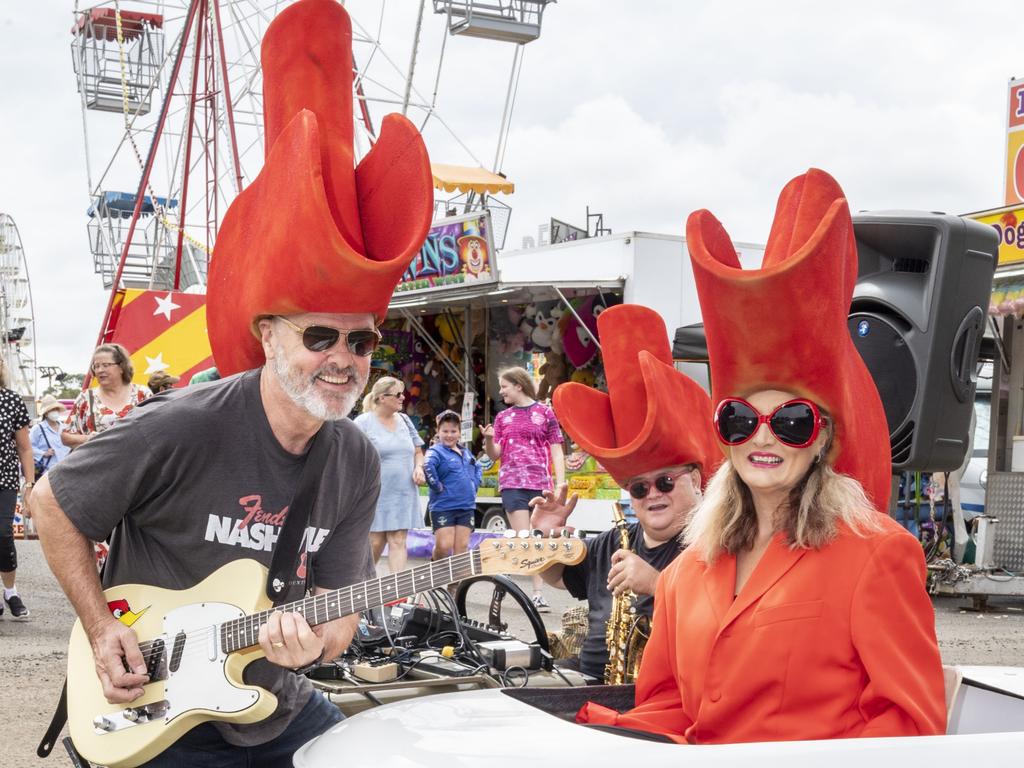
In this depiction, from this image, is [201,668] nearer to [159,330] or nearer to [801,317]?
[801,317]

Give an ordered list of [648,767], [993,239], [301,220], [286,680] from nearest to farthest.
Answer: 1. [648,767]
2. [301,220]
3. [286,680]
4. [993,239]

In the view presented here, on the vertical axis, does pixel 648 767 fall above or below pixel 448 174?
below

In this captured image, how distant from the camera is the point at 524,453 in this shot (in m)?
9.09

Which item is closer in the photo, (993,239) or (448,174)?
(993,239)

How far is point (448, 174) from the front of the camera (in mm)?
16047

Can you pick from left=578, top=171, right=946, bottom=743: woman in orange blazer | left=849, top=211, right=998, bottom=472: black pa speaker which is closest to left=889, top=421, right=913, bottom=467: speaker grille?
left=849, top=211, right=998, bottom=472: black pa speaker

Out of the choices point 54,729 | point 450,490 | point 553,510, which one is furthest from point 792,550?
point 450,490

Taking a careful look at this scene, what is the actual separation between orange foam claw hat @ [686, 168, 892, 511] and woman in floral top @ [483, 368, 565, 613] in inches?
254

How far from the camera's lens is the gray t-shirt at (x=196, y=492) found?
267 cm

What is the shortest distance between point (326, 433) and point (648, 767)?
1.26m

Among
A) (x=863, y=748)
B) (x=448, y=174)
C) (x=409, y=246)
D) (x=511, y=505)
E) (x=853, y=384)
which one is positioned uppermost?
(x=448, y=174)

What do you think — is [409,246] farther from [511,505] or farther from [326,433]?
[511,505]

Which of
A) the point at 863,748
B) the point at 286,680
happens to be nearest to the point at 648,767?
the point at 863,748

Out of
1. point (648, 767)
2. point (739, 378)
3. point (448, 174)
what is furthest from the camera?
point (448, 174)
